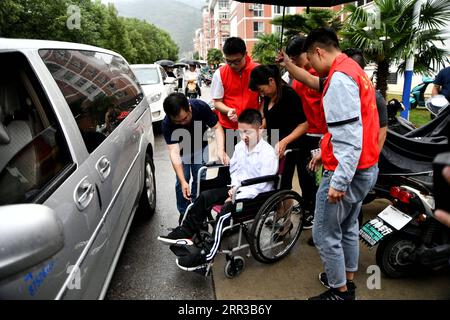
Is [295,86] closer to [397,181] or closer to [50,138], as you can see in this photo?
[397,181]

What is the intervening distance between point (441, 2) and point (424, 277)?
16.6ft

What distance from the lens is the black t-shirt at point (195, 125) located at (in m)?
3.07

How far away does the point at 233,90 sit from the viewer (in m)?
3.30

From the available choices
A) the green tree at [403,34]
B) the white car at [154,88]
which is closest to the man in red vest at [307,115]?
the green tree at [403,34]

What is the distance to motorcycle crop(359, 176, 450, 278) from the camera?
2.37 m

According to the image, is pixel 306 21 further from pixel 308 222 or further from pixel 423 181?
pixel 423 181

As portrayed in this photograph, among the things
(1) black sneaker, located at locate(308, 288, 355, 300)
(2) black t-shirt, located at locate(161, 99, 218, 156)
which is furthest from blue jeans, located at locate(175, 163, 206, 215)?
(1) black sneaker, located at locate(308, 288, 355, 300)

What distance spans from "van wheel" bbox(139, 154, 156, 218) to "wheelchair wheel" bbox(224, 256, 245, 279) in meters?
1.35

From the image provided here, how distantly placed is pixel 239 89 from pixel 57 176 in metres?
2.06

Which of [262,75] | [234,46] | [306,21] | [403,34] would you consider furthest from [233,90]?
[306,21]

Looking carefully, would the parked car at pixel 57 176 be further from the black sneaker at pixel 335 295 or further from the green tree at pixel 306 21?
the green tree at pixel 306 21

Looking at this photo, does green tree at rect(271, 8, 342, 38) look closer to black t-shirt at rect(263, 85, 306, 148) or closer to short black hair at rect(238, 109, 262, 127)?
black t-shirt at rect(263, 85, 306, 148)

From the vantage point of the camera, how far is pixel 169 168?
568 cm
